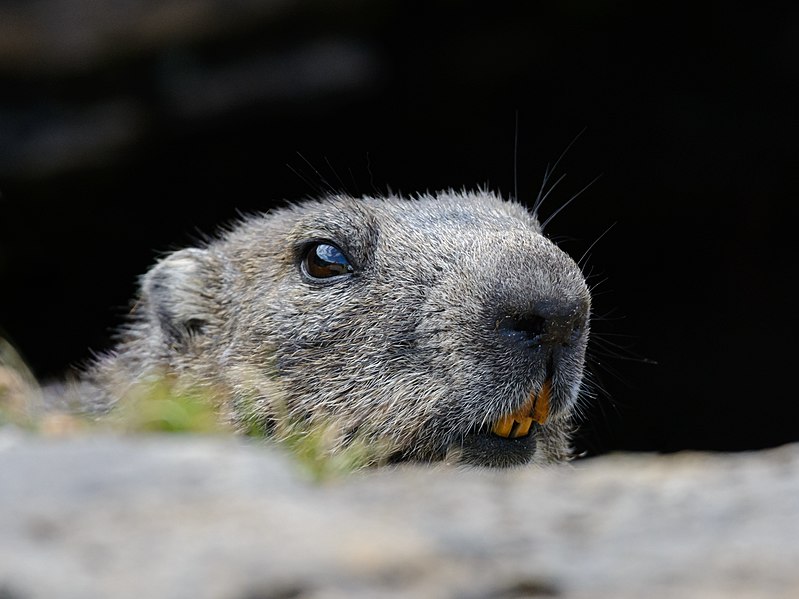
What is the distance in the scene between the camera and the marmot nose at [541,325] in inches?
251

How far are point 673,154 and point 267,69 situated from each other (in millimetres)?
7692

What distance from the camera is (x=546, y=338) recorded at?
6406 millimetres

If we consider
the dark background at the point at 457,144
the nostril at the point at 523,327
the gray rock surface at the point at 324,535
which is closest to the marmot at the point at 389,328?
the nostril at the point at 523,327

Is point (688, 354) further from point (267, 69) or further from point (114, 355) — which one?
point (114, 355)

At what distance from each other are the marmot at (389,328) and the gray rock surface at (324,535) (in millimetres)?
2690

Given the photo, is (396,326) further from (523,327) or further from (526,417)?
(526,417)

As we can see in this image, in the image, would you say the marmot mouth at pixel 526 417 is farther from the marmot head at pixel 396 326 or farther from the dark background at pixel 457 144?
the dark background at pixel 457 144

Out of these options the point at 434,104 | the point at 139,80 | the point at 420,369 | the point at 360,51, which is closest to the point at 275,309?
the point at 420,369

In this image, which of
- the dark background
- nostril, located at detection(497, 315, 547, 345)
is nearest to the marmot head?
nostril, located at detection(497, 315, 547, 345)

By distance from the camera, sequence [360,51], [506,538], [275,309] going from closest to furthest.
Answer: [506,538] < [275,309] < [360,51]

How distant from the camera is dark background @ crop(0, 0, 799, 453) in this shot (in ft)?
51.3

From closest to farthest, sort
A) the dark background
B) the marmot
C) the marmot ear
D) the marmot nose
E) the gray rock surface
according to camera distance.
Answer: the gray rock surface, the marmot nose, the marmot, the marmot ear, the dark background

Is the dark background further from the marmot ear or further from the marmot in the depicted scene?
the marmot

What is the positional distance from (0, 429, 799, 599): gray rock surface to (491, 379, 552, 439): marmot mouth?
2.73m
